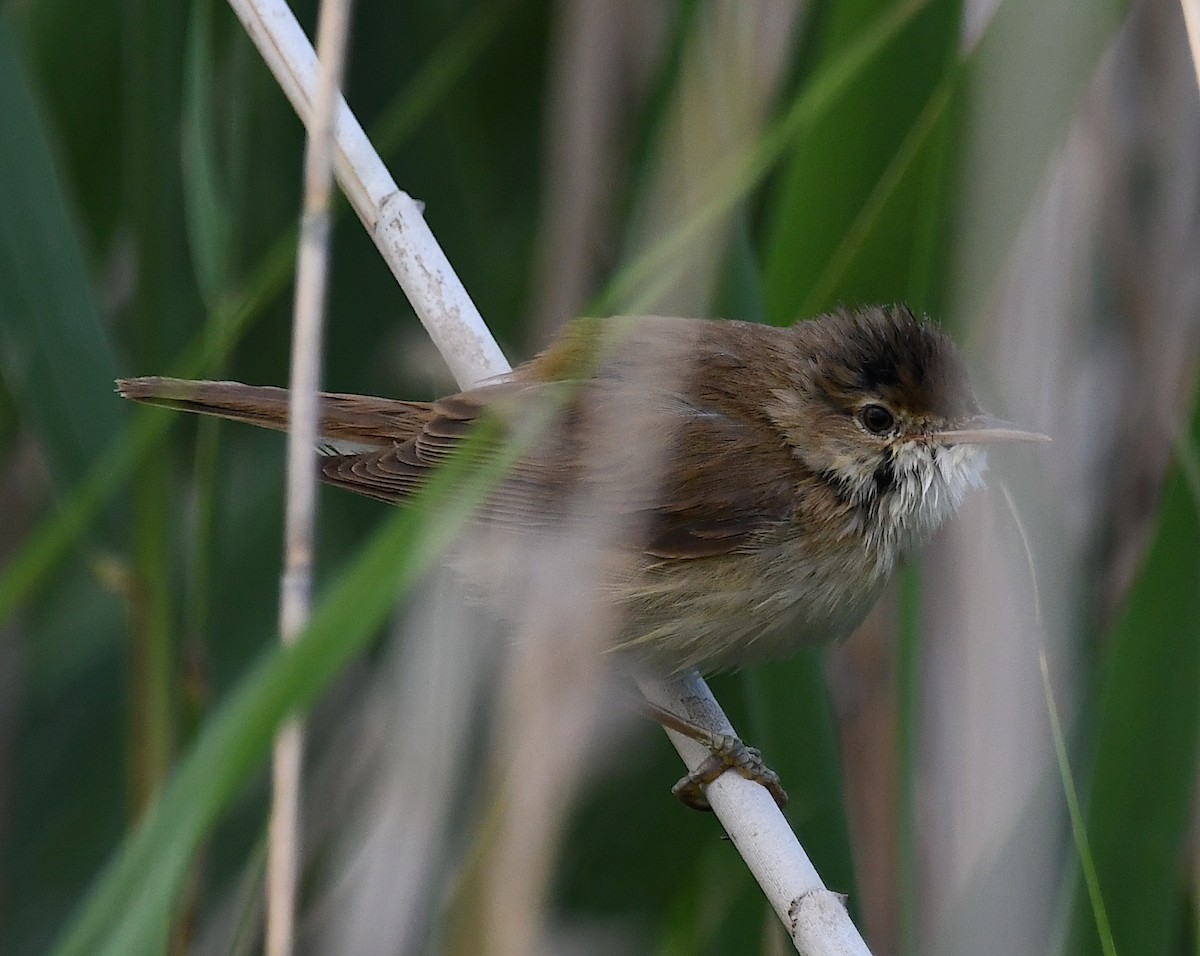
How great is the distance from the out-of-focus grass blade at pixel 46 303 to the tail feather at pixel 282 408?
0.08 metres

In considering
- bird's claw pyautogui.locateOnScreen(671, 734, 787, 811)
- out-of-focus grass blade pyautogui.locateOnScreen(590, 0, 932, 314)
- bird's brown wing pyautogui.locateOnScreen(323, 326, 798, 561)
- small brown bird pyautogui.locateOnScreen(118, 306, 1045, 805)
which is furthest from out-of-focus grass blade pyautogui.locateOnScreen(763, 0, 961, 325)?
bird's claw pyautogui.locateOnScreen(671, 734, 787, 811)

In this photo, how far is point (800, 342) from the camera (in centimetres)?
218

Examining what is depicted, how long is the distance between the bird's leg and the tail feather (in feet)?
2.08

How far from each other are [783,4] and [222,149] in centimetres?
109

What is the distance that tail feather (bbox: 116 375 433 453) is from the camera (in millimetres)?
2018

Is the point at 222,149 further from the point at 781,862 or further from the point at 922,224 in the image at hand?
the point at 781,862

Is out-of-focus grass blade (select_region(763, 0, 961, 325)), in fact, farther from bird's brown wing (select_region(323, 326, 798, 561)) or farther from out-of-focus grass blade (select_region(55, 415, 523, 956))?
out-of-focus grass blade (select_region(55, 415, 523, 956))

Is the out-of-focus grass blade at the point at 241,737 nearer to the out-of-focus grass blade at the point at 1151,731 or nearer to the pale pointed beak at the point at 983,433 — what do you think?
the out-of-focus grass blade at the point at 1151,731

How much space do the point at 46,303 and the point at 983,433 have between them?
1275 millimetres

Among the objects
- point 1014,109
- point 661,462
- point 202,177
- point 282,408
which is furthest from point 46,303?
point 1014,109

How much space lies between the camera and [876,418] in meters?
2.09

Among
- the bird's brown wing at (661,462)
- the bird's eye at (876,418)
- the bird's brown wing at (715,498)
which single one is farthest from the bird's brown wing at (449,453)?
the bird's eye at (876,418)

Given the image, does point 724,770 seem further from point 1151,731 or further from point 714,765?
point 1151,731

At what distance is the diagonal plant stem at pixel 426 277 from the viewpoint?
177cm
